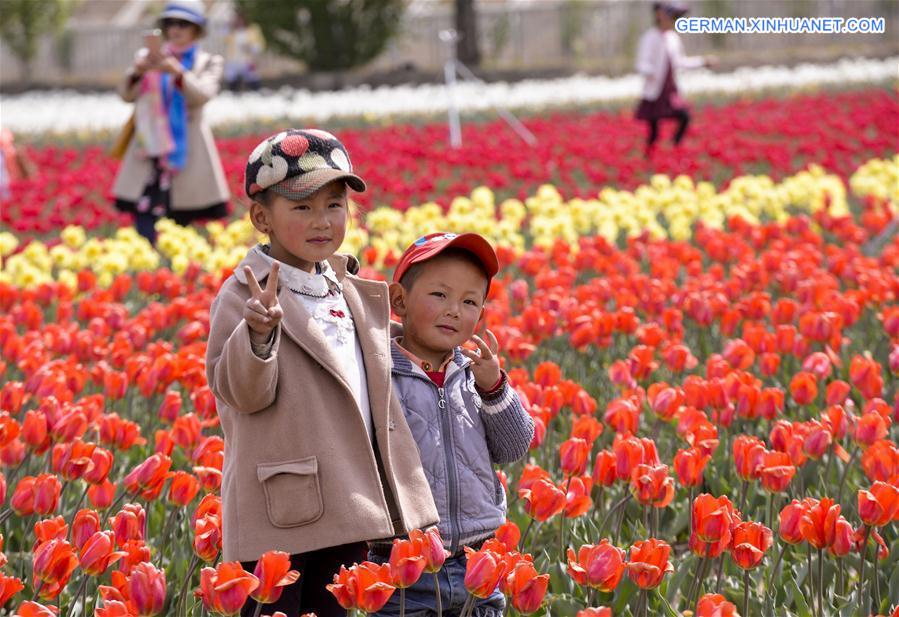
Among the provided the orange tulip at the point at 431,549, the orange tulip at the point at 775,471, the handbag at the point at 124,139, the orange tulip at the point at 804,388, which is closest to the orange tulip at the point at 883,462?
the orange tulip at the point at 775,471

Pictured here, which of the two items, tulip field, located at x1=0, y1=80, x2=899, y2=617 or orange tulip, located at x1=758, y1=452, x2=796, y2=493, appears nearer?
tulip field, located at x1=0, y1=80, x2=899, y2=617

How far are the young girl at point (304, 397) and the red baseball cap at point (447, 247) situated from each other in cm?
15

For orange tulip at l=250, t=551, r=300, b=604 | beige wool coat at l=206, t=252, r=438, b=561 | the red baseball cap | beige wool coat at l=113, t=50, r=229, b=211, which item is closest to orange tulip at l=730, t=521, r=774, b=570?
beige wool coat at l=206, t=252, r=438, b=561

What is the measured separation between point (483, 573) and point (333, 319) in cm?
60

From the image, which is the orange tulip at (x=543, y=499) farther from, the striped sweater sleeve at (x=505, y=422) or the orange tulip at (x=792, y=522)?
the orange tulip at (x=792, y=522)

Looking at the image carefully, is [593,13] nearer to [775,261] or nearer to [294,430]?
[775,261]

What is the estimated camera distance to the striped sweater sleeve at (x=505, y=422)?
2.66 metres

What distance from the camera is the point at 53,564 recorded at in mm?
2350

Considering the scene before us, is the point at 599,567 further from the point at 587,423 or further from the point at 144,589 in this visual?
the point at 587,423

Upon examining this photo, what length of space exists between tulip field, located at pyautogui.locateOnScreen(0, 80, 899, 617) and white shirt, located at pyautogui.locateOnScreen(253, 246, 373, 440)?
0.76ft

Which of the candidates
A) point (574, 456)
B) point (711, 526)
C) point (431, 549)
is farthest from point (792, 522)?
point (431, 549)

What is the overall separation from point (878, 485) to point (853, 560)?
0.61 meters

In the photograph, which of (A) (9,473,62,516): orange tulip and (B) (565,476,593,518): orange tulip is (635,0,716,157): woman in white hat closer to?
(B) (565,476,593,518): orange tulip

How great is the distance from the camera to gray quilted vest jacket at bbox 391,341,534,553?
258 centimetres
